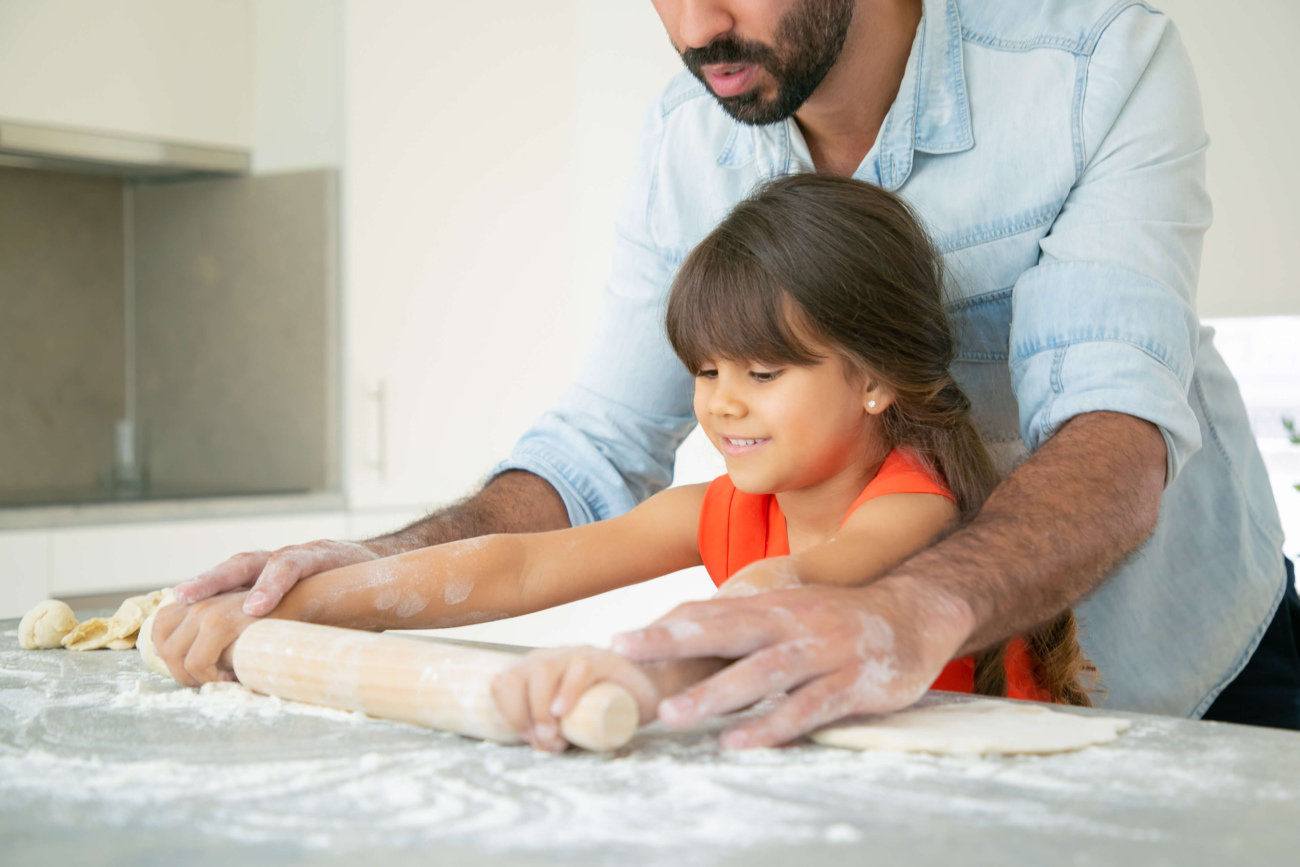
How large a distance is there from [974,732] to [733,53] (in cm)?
73

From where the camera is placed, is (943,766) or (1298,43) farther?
(1298,43)

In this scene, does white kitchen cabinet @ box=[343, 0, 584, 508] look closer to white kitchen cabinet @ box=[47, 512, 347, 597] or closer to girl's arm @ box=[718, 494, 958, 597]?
white kitchen cabinet @ box=[47, 512, 347, 597]

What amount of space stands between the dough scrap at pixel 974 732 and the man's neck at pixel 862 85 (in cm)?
68

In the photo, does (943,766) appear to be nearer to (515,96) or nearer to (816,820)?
(816,820)

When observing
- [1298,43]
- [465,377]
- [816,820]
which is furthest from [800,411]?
[465,377]

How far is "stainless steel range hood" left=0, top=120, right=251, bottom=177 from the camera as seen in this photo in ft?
7.97

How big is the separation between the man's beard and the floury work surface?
2.27 feet

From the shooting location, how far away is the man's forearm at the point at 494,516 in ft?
3.84

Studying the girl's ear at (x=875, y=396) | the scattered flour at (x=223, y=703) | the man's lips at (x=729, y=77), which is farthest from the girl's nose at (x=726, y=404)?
the scattered flour at (x=223, y=703)

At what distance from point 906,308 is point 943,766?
0.52 metres

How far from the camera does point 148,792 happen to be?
590mm

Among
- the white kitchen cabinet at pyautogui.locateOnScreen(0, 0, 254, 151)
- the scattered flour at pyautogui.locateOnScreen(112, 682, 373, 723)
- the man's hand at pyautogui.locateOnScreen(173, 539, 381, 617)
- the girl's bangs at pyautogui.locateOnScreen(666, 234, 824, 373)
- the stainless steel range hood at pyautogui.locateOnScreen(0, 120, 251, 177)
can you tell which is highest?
the white kitchen cabinet at pyautogui.locateOnScreen(0, 0, 254, 151)

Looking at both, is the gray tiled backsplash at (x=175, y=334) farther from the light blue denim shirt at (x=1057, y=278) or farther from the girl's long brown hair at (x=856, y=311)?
the girl's long brown hair at (x=856, y=311)

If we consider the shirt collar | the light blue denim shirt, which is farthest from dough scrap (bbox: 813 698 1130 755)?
the shirt collar
